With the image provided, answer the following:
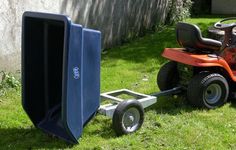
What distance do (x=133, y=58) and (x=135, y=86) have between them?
194 centimetres

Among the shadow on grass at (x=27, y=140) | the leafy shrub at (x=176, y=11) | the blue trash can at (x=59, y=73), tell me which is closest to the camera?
the blue trash can at (x=59, y=73)

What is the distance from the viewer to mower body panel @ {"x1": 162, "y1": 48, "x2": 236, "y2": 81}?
18.3 feet

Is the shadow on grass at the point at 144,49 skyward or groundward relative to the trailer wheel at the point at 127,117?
groundward

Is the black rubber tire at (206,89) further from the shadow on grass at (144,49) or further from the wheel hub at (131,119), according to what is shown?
the shadow on grass at (144,49)

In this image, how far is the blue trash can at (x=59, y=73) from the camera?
4.43 metres

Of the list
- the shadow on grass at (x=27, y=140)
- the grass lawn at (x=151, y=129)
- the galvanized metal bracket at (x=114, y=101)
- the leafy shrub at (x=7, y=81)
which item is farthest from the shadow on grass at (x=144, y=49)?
the shadow on grass at (x=27, y=140)

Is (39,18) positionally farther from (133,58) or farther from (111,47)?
(111,47)

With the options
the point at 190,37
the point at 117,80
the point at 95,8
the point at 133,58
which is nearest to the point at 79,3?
the point at 95,8

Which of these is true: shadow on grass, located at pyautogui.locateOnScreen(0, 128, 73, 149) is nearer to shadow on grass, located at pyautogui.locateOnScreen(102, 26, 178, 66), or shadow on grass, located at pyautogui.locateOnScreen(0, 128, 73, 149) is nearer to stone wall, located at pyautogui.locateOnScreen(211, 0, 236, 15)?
shadow on grass, located at pyautogui.locateOnScreen(102, 26, 178, 66)

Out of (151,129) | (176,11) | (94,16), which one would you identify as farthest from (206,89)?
(176,11)

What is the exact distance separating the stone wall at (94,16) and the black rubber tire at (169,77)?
224cm

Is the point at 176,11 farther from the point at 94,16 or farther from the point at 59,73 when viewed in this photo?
the point at 59,73

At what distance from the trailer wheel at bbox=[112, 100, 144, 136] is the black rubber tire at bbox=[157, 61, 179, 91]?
4.11 ft

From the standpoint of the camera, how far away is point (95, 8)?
9289 mm
